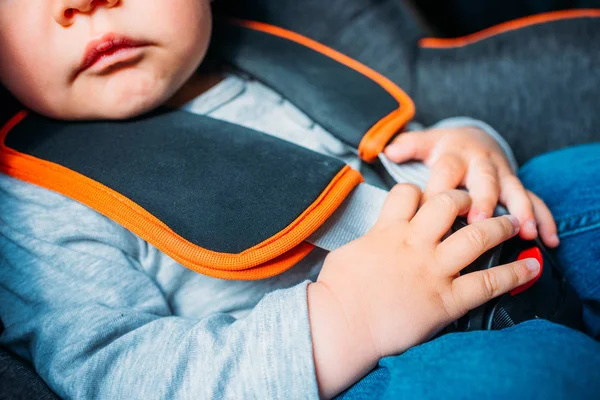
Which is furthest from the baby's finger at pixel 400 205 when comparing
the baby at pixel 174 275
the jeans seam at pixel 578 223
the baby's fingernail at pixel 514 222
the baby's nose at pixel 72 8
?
the baby's nose at pixel 72 8

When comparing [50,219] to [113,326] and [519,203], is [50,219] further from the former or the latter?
[519,203]

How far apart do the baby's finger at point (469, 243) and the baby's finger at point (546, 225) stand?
0.15 m

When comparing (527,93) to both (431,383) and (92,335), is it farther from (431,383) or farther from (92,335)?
(92,335)

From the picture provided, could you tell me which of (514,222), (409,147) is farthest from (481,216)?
(409,147)

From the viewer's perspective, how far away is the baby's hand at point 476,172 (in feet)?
2.12

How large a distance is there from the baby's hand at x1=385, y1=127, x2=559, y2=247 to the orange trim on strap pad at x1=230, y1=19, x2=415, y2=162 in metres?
0.02

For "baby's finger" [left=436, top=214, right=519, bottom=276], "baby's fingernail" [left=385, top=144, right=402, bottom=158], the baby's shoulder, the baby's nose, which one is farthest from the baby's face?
"baby's finger" [left=436, top=214, right=519, bottom=276]

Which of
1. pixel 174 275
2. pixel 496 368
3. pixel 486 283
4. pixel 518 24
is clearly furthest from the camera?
pixel 518 24

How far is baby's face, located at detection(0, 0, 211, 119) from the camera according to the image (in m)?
0.57

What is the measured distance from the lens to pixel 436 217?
0.57 m

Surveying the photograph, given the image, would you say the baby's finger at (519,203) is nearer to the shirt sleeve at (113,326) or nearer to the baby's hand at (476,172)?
the baby's hand at (476,172)

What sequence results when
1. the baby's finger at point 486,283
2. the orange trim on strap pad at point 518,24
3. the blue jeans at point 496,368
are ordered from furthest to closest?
the orange trim on strap pad at point 518,24 → the baby's finger at point 486,283 → the blue jeans at point 496,368

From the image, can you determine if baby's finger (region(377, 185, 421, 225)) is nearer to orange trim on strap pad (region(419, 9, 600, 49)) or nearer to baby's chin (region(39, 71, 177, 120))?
baby's chin (region(39, 71, 177, 120))

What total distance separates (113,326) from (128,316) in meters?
0.02
